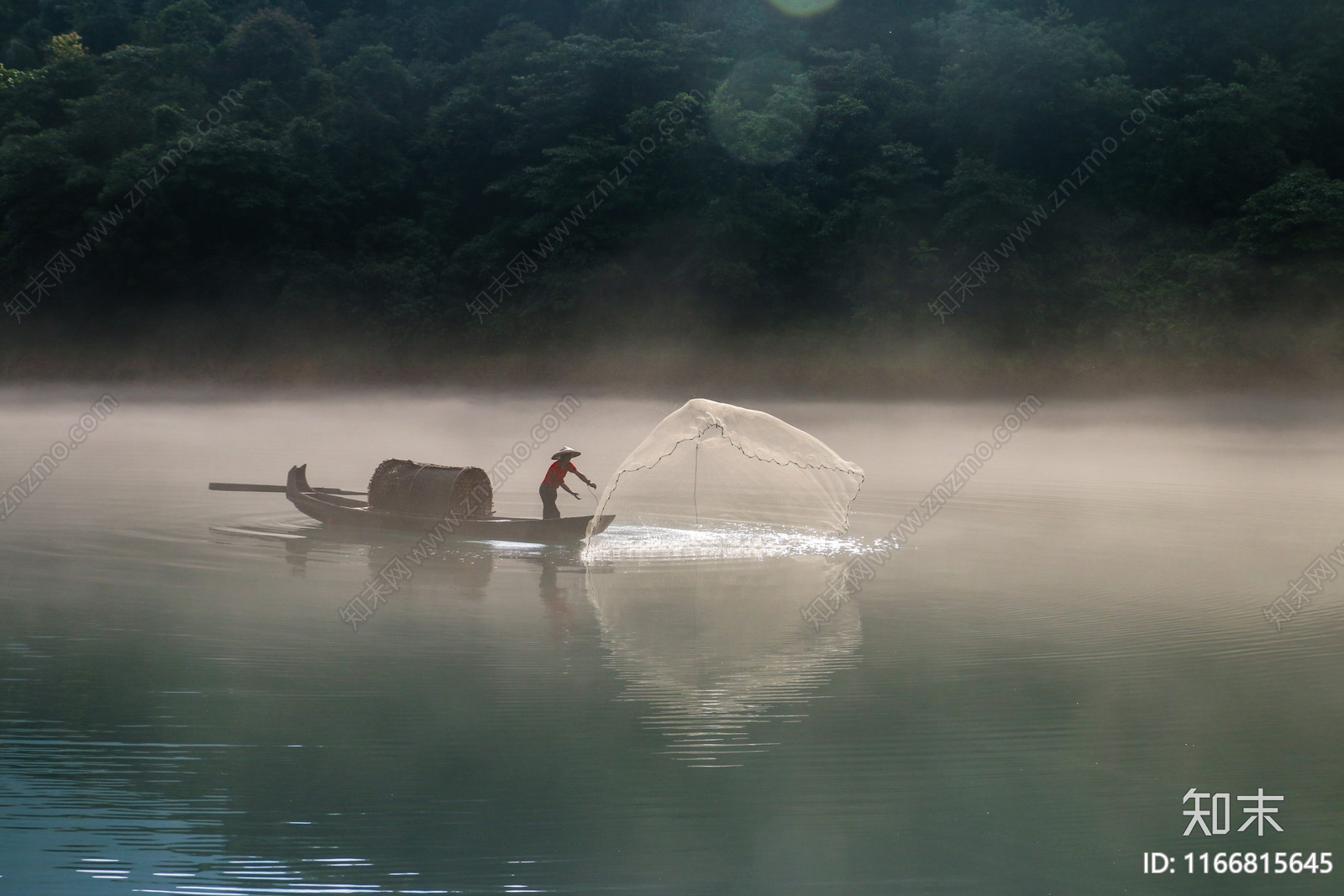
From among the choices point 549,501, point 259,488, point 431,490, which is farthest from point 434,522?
point 259,488

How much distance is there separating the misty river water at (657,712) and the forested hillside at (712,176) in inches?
883

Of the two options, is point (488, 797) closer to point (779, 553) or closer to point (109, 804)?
point (109, 804)

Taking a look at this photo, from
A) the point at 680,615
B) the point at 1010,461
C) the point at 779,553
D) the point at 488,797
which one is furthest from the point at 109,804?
the point at 1010,461

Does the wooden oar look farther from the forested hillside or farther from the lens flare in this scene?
→ the lens flare

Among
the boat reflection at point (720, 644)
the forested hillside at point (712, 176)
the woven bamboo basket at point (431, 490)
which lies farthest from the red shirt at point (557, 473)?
the forested hillside at point (712, 176)

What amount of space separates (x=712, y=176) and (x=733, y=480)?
21185 millimetres

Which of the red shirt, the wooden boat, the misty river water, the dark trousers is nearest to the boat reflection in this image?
the misty river water

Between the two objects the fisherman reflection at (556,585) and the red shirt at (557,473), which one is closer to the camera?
the fisherman reflection at (556,585)

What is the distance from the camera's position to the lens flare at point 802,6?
46.9m

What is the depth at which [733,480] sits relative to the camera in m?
22.0

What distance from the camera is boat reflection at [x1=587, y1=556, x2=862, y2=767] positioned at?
776 cm

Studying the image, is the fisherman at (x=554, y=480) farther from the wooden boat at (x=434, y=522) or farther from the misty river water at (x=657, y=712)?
the misty river water at (x=657, y=712)

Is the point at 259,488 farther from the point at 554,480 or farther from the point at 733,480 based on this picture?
the point at 733,480

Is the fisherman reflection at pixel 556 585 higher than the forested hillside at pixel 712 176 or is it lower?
lower
